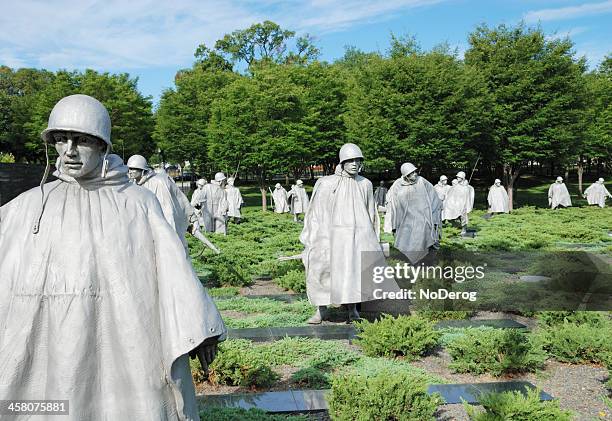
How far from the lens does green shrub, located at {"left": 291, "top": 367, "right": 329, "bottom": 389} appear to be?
6390mm

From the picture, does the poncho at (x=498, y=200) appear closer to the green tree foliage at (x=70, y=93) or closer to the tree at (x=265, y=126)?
the tree at (x=265, y=126)

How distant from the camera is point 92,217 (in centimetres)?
298

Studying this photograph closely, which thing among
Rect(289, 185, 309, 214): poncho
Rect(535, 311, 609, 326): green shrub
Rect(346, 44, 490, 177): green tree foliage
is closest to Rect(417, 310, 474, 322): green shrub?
Rect(535, 311, 609, 326): green shrub

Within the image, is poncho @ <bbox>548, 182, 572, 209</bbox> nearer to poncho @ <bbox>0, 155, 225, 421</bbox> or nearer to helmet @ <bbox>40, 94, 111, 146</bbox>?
poncho @ <bbox>0, 155, 225, 421</bbox>

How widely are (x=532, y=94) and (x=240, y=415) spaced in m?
34.9

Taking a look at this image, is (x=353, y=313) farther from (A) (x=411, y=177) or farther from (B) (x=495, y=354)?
(A) (x=411, y=177)

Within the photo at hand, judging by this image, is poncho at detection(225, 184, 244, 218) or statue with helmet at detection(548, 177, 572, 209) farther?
statue with helmet at detection(548, 177, 572, 209)

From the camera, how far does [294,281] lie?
11.7 m

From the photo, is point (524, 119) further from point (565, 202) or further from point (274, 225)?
point (274, 225)

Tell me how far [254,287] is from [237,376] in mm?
6206

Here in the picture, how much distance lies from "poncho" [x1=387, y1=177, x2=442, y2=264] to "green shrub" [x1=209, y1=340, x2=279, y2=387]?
694 centimetres

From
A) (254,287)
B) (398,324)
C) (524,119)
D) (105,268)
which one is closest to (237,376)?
(398,324)

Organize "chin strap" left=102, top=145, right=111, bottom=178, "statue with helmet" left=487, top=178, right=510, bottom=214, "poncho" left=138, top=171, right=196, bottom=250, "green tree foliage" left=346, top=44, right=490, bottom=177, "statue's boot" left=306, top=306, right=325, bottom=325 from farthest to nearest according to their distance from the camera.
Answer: "green tree foliage" left=346, top=44, right=490, bottom=177 → "statue with helmet" left=487, top=178, right=510, bottom=214 → "poncho" left=138, top=171, right=196, bottom=250 → "statue's boot" left=306, top=306, right=325, bottom=325 → "chin strap" left=102, top=145, right=111, bottom=178

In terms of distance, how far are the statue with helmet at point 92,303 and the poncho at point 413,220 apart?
10.3 m
